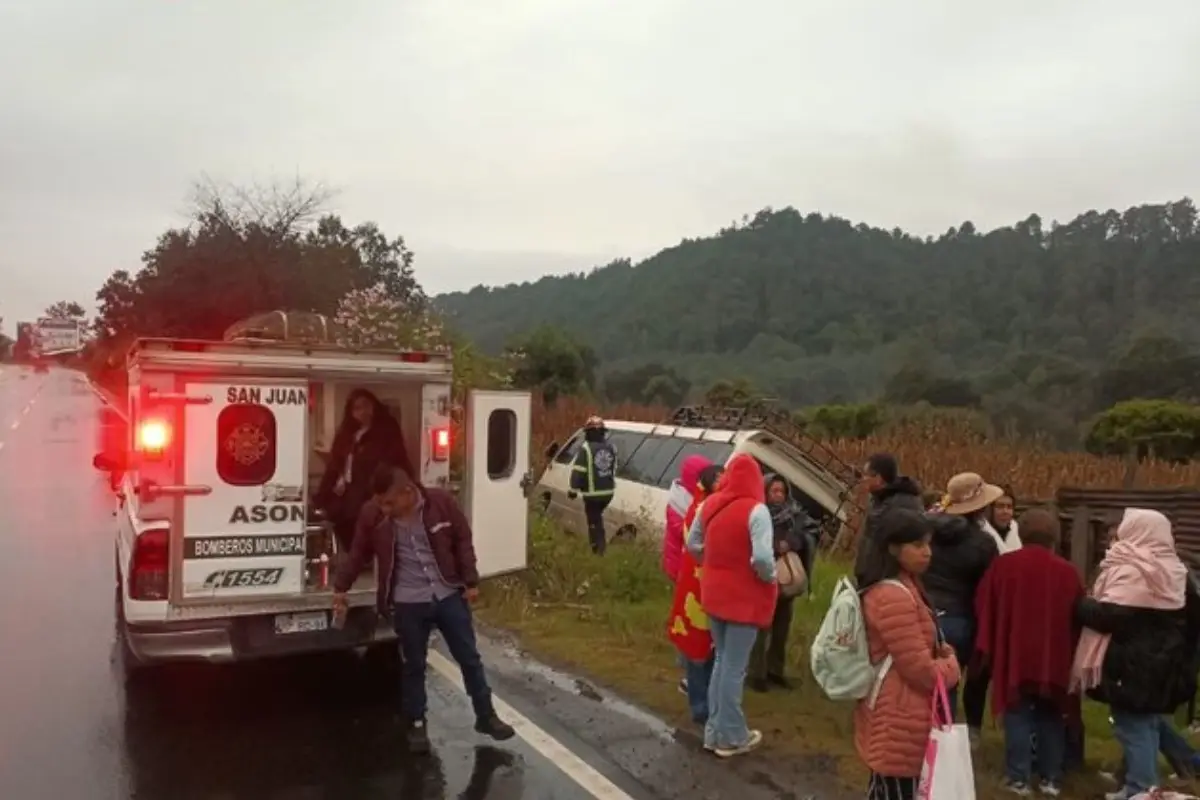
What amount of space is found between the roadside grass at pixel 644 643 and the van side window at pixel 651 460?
1.10 meters

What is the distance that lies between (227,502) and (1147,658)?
518cm

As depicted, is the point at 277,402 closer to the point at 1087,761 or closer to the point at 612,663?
Result: the point at 612,663

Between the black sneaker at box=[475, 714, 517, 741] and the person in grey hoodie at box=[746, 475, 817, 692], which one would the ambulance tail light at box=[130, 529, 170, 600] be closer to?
the black sneaker at box=[475, 714, 517, 741]

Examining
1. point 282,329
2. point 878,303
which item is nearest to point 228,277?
point 282,329

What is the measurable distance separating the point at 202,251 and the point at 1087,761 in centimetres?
3194

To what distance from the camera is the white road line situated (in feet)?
17.9

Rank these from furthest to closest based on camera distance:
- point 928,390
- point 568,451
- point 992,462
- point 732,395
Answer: point 928,390
point 732,395
point 992,462
point 568,451

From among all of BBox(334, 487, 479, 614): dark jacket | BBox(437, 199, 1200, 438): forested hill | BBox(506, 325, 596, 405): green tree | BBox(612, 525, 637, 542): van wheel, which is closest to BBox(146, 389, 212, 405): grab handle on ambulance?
BBox(334, 487, 479, 614): dark jacket

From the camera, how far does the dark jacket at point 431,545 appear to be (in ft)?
20.5

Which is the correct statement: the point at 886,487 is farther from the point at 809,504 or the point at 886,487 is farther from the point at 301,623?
the point at 809,504

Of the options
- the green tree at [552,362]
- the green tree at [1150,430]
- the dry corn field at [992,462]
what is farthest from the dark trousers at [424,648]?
the green tree at [1150,430]

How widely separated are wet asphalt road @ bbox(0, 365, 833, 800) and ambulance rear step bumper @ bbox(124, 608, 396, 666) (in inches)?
16.8

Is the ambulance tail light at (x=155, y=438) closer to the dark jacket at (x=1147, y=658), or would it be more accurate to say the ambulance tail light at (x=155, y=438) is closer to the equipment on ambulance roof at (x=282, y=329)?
the equipment on ambulance roof at (x=282, y=329)

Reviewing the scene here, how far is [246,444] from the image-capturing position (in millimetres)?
6758
